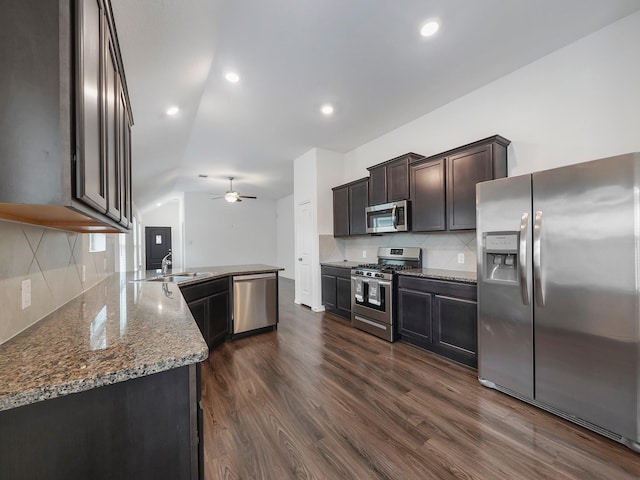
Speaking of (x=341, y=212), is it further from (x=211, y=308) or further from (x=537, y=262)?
(x=537, y=262)

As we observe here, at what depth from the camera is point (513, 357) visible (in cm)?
211

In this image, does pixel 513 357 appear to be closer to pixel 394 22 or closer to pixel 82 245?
pixel 394 22

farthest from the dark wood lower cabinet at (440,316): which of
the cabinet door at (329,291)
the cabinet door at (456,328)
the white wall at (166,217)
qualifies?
→ the white wall at (166,217)

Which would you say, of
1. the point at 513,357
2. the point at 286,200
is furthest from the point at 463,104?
the point at 286,200

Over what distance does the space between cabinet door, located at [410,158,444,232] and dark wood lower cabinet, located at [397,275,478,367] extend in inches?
27.4

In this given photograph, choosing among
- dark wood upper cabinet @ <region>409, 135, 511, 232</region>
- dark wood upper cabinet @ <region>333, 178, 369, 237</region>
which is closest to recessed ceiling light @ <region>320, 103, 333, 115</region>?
dark wood upper cabinet @ <region>333, 178, 369, 237</region>

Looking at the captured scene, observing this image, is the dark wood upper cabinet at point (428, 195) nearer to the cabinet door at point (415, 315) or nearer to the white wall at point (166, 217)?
the cabinet door at point (415, 315)

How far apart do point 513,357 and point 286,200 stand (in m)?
8.02

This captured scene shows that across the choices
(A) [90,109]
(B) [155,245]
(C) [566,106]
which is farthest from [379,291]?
(B) [155,245]

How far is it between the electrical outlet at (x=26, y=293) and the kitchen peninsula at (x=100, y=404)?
12 centimetres

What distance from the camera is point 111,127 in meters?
1.24

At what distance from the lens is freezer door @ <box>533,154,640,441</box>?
1.60m

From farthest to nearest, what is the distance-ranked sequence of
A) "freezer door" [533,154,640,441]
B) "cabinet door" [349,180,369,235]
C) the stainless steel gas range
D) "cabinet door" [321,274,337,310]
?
"cabinet door" [321,274,337,310] → "cabinet door" [349,180,369,235] → the stainless steel gas range → "freezer door" [533,154,640,441]

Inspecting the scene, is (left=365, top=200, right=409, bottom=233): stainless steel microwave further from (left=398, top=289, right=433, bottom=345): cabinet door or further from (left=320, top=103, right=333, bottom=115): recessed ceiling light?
(left=320, top=103, right=333, bottom=115): recessed ceiling light
